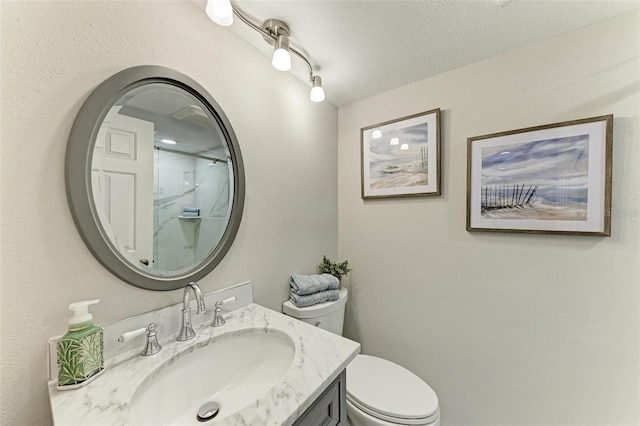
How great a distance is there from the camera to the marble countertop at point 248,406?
1.64ft

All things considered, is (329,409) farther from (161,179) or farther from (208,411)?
(161,179)

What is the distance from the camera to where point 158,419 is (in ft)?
2.10

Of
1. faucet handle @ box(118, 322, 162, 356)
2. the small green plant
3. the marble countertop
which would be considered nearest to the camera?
the marble countertop

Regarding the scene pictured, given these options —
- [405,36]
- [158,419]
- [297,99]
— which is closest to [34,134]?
[158,419]

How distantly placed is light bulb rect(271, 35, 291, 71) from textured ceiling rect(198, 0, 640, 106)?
0.08 m

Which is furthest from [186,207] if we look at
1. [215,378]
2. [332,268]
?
[332,268]

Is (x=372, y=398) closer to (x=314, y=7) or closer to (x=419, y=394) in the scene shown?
(x=419, y=394)

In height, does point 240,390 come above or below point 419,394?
above

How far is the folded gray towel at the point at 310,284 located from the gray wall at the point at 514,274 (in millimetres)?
359

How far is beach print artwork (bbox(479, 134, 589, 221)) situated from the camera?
39.6 inches

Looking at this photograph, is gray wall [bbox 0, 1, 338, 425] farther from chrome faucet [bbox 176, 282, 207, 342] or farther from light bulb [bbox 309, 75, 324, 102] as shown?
light bulb [bbox 309, 75, 324, 102]

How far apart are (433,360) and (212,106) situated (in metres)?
1.75

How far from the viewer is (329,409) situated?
68 centimetres

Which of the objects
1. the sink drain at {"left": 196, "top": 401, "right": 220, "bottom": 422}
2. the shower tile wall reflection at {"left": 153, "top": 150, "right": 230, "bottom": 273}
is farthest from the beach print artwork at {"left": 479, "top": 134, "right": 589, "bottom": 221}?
the sink drain at {"left": 196, "top": 401, "right": 220, "bottom": 422}
